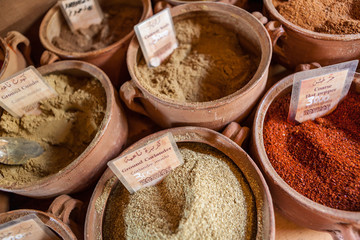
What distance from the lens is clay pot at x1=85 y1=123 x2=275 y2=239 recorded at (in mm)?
774

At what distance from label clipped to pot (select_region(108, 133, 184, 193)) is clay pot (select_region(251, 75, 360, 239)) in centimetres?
26

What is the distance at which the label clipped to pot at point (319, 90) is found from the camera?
87 cm

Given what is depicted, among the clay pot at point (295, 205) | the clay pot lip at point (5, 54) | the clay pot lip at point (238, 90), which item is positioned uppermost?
the clay pot lip at point (5, 54)

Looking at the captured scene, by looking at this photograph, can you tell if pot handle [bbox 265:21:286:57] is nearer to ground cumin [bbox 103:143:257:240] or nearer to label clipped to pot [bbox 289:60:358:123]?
label clipped to pot [bbox 289:60:358:123]

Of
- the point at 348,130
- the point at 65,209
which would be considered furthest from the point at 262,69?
the point at 65,209

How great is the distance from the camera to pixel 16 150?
0.99 m

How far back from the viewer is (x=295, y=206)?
2.66 ft

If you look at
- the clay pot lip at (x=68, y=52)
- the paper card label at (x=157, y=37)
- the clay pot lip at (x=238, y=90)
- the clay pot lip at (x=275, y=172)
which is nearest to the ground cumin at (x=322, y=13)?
the clay pot lip at (x=238, y=90)

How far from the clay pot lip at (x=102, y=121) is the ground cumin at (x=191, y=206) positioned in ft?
0.55

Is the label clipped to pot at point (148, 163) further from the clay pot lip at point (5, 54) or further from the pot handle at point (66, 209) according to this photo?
the clay pot lip at point (5, 54)

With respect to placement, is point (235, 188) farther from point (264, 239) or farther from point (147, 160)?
point (147, 160)

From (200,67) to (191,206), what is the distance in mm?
584

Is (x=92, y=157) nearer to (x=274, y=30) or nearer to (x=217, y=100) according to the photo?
(x=217, y=100)

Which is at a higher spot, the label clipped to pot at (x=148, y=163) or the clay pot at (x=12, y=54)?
the clay pot at (x=12, y=54)
